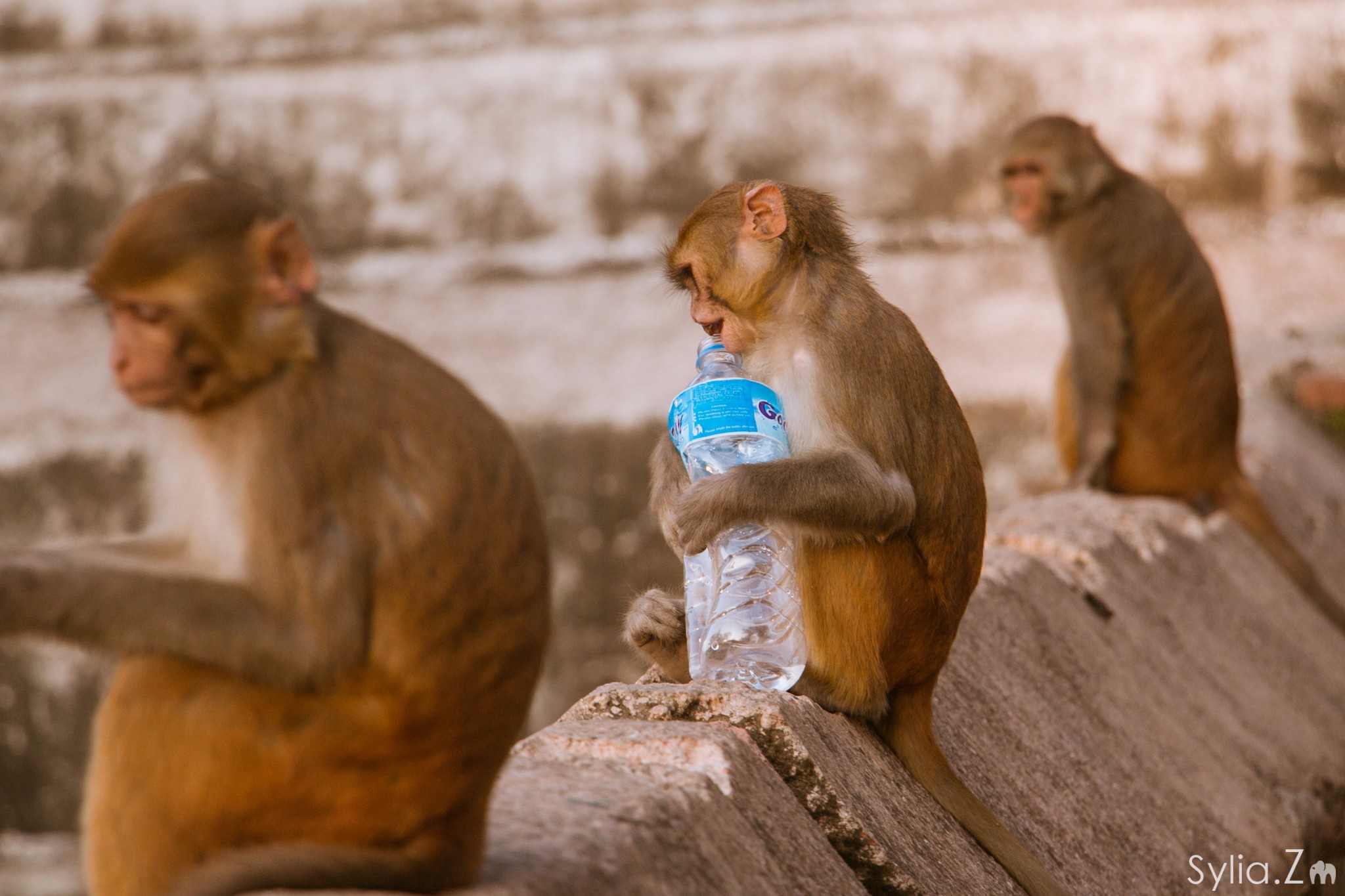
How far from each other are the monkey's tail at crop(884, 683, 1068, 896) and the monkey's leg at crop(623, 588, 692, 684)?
502 millimetres

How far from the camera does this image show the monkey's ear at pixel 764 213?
3154 millimetres

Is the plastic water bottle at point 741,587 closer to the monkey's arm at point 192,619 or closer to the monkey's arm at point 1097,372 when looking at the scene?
the monkey's arm at point 192,619

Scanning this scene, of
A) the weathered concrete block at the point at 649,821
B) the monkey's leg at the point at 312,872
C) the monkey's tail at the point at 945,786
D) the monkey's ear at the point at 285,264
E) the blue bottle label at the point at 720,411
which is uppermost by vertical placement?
the monkey's ear at the point at 285,264

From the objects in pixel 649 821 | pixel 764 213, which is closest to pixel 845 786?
pixel 649 821

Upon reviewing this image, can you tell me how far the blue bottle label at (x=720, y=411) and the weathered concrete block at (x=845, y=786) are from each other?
59cm

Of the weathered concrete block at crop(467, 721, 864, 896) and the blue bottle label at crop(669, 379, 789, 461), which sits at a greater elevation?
the blue bottle label at crop(669, 379, 789, 461)

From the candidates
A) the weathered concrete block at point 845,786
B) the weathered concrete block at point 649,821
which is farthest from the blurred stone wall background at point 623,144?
the weathered concrete block at point 649,821

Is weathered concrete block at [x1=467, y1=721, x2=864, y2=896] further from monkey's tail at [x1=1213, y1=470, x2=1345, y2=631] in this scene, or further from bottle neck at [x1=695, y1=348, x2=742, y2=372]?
monkey's tail at [x1=1213, y1=470, x2=1345, y2=631]

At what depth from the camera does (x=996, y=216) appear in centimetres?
739

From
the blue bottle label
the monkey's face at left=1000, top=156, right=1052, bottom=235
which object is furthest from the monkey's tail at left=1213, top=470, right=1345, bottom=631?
the blue bottle label

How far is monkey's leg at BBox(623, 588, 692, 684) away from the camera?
3068mm

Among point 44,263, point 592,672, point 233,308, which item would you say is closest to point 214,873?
point 233,308

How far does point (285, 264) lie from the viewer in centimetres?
184

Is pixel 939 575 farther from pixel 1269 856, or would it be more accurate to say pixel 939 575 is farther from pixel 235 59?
pixel 235 59
